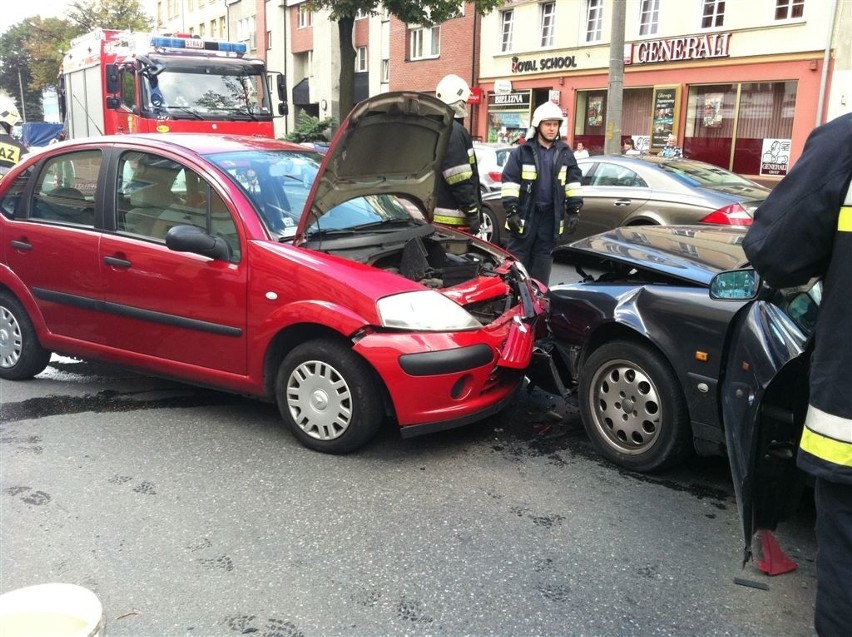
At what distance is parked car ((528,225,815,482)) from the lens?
3.31 m

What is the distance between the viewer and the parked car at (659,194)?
28.8 feet

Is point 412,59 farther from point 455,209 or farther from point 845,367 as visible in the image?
point 845,367

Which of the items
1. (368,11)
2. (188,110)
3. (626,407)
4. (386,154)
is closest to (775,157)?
(368,11)

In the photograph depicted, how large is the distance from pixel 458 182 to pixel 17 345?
3512 mm

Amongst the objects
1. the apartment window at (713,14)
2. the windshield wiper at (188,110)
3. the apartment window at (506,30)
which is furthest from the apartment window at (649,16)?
the windshield wiper at (188,110)

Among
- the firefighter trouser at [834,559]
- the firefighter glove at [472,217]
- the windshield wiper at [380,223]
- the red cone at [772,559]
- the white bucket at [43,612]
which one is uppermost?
the windshield wiper at [380,223]

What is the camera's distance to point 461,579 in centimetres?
294

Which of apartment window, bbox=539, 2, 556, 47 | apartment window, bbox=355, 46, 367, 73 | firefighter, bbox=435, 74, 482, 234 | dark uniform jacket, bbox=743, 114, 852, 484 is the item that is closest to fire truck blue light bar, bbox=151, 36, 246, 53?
firefighter, bbox=435, 74, 482, 234

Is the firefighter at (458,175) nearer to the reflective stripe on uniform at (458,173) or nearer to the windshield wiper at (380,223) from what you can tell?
Answer: the reflective stripe on uniform at (458,173)

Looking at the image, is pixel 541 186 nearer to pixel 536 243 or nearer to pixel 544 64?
pixel 536 243

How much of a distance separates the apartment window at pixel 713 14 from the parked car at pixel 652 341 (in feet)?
58.1

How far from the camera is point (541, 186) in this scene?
616cm

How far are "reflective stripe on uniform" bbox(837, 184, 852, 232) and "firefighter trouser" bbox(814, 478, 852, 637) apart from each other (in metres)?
0.58

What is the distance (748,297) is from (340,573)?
1937 millimetres
